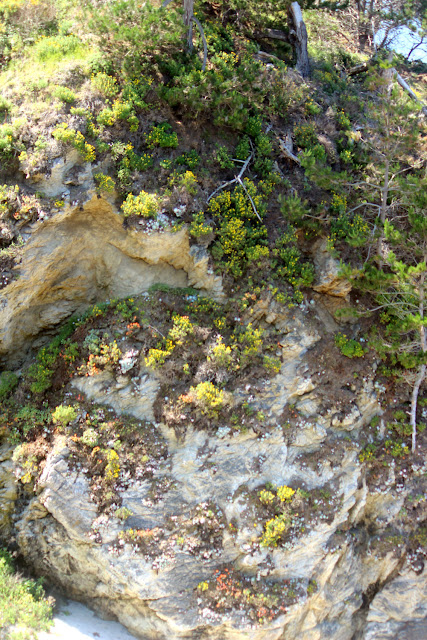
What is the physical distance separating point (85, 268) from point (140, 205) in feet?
7.97

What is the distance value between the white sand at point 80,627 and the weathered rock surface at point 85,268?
6426 mm

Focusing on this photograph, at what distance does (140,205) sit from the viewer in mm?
10906

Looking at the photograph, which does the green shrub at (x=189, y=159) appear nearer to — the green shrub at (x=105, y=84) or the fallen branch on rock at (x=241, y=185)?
the fallen branch on rock at (x=241, y=185)

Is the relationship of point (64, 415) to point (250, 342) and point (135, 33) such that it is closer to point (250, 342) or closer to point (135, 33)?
point (250, 342)

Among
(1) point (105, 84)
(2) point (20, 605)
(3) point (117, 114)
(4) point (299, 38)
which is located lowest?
(2) point (20, 605)

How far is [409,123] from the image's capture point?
31.4ft

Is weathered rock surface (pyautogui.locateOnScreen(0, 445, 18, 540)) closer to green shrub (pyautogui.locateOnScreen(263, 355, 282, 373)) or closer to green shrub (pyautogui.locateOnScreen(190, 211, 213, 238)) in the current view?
green shrub (pyautogui.locateOnScreen(263, 355, 282, 373))

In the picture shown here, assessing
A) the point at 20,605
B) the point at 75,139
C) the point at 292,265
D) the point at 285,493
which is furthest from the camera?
the point at 292,265

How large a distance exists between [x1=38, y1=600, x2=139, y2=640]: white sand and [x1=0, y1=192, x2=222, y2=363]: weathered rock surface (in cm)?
643

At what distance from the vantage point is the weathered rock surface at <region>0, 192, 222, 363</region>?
10938 millimetres

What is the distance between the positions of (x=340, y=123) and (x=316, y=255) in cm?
479

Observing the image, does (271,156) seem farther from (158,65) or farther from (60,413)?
(60,413)

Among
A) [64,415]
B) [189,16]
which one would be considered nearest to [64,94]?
[189,16]

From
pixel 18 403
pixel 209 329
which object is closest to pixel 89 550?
pixel 18 403
